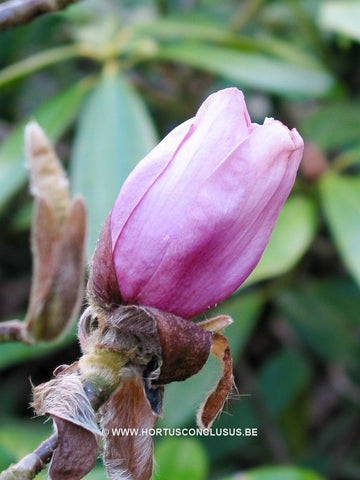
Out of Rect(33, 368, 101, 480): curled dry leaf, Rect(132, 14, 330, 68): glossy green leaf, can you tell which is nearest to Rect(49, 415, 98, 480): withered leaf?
Rect(33, 368, 101, 480): curled dry leaf

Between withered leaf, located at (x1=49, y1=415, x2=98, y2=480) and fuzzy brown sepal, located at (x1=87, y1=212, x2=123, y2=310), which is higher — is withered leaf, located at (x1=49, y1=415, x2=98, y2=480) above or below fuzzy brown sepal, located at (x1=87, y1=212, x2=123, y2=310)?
below

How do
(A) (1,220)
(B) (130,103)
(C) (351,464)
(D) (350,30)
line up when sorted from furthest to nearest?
(C) (351,464) < (A) (1,220) < (B) (130,103) < (D) (350,30)

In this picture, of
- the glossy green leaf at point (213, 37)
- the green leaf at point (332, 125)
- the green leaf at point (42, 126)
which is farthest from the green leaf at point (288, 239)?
the green leaf at point (42, 126)

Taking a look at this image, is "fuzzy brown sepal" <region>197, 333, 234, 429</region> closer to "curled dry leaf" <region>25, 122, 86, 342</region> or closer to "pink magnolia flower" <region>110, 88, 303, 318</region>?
"pink magnolia flower" <region>110, 88, 303, 318</region>

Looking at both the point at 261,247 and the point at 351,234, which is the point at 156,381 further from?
the point at 351,234

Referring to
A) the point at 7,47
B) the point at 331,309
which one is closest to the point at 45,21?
the point at 7,47
